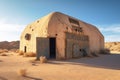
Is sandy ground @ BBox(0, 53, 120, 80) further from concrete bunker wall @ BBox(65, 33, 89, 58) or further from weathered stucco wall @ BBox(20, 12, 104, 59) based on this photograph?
concrete bunker wall @ BBox(65, 33, 89, 58)

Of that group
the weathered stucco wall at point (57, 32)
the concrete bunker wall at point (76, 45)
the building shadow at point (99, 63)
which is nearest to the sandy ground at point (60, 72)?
the building shadow at point (99, 63)

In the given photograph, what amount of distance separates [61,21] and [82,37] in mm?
3920

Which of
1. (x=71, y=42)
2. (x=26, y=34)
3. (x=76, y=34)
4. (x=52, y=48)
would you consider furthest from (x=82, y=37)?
(x=26, y=34)

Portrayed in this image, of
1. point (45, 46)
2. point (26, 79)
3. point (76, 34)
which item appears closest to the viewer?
point (26, 79)

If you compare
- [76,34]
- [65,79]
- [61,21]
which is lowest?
[65,79]

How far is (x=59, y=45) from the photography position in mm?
18000

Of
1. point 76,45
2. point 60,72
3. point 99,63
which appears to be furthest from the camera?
point 76,45

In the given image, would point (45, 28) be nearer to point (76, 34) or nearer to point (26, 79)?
point (76, 34)

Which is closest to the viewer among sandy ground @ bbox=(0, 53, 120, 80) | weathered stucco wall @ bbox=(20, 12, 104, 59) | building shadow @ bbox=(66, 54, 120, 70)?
sandy ground @ bbox=(0, 53, 120, 80)

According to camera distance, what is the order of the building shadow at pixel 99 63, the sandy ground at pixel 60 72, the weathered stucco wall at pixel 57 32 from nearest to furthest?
the sandy ground at pixel 60 72, the building shadow at pixel 99 63, the weathered stucco wall at pixel 57 32

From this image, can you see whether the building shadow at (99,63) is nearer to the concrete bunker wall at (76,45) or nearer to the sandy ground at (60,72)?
the sandy ground at (60,72)

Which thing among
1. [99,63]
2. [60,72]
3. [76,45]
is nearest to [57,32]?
[76,45]

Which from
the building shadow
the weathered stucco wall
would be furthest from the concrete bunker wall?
the building shadow

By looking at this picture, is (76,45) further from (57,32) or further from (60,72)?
(60,72)
